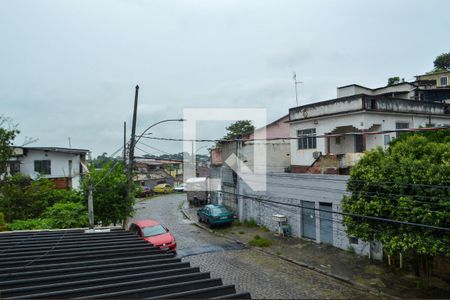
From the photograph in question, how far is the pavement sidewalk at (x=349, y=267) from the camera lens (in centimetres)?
1091

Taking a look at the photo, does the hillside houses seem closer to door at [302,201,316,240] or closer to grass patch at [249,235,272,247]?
door at [302,201,316,240]

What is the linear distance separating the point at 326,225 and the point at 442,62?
5143 centimetres

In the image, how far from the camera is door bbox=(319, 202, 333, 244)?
16.5 meters

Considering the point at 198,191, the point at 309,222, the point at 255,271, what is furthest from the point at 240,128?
the point at 255,271

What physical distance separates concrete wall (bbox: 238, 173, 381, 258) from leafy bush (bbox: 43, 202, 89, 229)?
1077cm

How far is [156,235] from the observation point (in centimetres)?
1683

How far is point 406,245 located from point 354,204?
2.26 m

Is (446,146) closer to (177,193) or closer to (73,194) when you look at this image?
(73,194)

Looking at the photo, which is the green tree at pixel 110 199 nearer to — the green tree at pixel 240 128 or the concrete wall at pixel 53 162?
the concrete wall at pixel 53 162

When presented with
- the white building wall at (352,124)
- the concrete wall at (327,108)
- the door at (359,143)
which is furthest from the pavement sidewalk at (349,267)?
the concrete wall at (327,108)

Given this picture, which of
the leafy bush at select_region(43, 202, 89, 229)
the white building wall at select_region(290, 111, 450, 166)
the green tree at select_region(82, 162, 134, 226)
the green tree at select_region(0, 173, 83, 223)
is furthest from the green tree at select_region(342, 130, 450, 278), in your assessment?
the green tree at select_region(0, 173, 83, 223)

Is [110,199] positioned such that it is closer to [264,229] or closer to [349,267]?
[264,229]

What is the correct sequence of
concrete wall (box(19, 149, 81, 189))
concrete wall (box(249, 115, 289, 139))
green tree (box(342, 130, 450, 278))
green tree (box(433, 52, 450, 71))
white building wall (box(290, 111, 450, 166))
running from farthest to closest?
green tree (box(433, 52, 450, 71)) < concrete wall (box(249, 115, 289, 139)) < concrete wall (box(19, 149, 81, 189)) < white building wall (box(290, 111, 450, 166)) < green tree (box(342, 130, 450, 278))

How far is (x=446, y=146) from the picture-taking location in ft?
33.0
